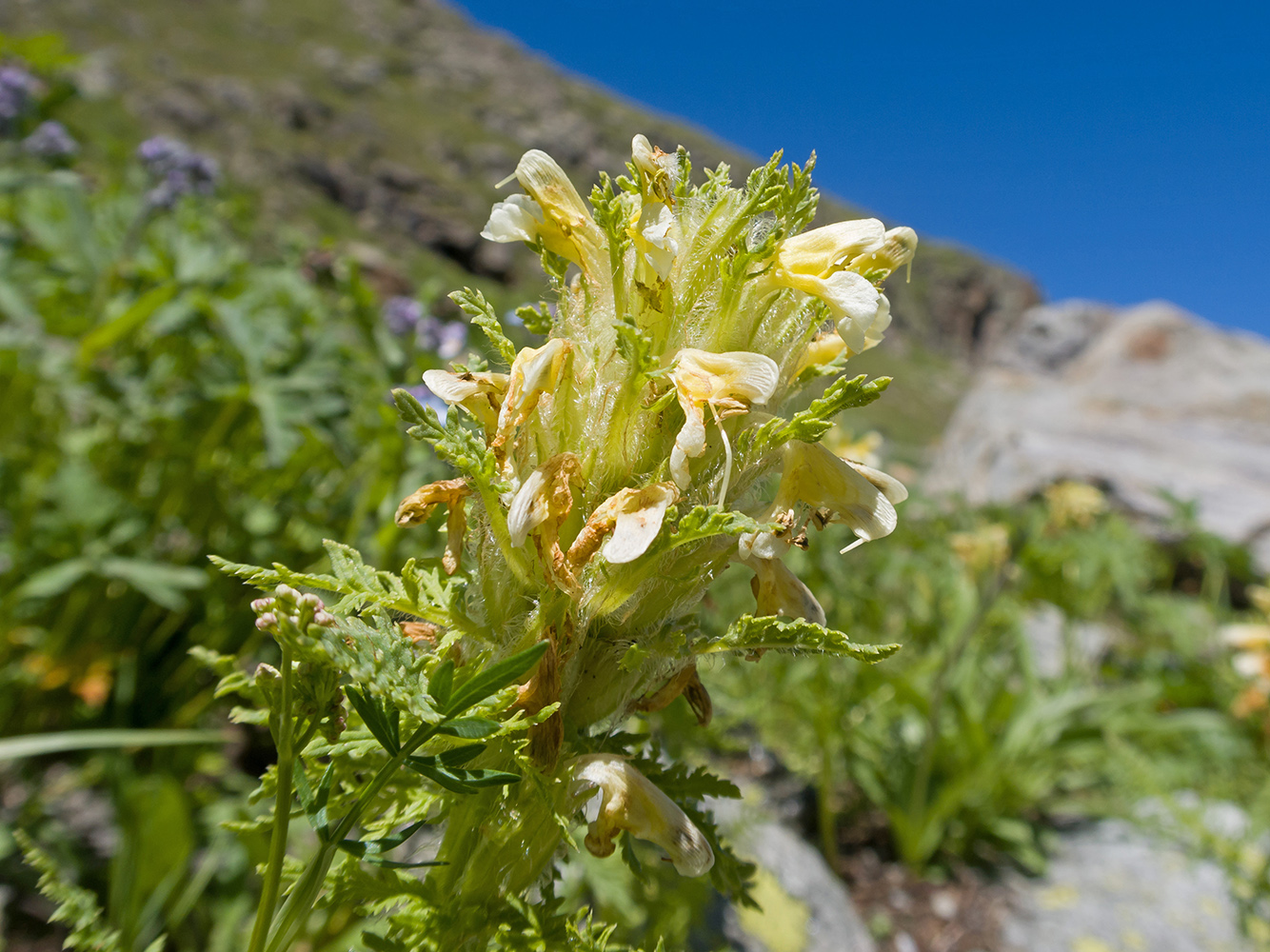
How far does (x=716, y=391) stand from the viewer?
2.13 ft

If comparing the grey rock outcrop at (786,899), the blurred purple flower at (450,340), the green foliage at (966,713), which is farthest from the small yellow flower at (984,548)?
the blurred purple flower at (450,340)

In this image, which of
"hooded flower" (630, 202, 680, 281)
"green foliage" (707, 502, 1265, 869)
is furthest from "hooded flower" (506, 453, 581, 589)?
"green foliage" (707, 502, 1265, 869)

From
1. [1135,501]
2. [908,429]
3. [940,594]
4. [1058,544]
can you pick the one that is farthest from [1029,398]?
[908,429]

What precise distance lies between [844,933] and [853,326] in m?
2.44

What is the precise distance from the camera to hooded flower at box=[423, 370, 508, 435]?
75cm

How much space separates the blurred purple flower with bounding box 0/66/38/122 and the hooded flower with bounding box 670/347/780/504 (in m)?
3.39

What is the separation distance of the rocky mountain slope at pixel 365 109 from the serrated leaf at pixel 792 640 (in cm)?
2006

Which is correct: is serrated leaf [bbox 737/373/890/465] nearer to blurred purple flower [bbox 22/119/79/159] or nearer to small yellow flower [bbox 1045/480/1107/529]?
blurred purple flower [bbox 22/119/79/159]

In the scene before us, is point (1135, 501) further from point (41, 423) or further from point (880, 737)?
point (41, 423)

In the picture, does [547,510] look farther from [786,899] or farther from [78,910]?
[786,899]

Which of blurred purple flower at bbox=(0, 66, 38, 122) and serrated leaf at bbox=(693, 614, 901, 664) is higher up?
serrated leaf at bbox=(693, 614, 901, 664)

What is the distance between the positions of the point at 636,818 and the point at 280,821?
318 millimetres

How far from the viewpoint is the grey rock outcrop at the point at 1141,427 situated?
7.87m

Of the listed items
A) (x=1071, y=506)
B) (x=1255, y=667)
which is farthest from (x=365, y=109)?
(x=1255, y=667)
